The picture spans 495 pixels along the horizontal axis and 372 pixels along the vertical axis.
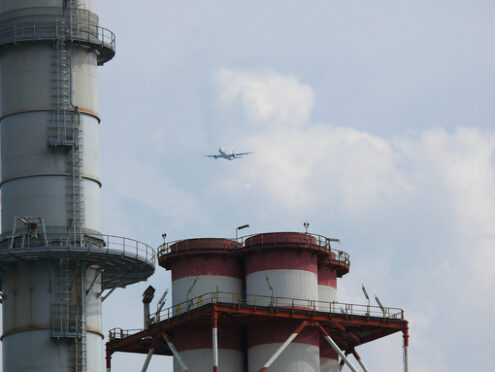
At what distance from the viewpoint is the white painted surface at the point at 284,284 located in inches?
4572

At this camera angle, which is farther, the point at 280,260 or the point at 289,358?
the point at 280,260

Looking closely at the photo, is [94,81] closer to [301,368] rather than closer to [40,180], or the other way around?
[40,180]

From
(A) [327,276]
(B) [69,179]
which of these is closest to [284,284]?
(A) [327,276]

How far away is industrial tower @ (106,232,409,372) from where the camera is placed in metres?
114

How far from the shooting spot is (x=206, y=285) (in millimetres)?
118375

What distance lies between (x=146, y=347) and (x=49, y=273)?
43.7 ft

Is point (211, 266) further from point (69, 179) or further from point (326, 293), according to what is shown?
point (69, 179)

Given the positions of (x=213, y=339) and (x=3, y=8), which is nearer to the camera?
(x=213, y=339)

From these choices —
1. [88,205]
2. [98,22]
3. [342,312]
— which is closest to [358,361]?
[342,312]

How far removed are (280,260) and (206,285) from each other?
6.09 m

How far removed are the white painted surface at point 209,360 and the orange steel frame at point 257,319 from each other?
2188 mm

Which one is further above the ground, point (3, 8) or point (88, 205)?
point (3, 8)

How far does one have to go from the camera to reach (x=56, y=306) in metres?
111

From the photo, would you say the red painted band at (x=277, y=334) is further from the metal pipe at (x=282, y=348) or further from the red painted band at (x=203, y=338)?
the red painted band at (x=203, y=338)
